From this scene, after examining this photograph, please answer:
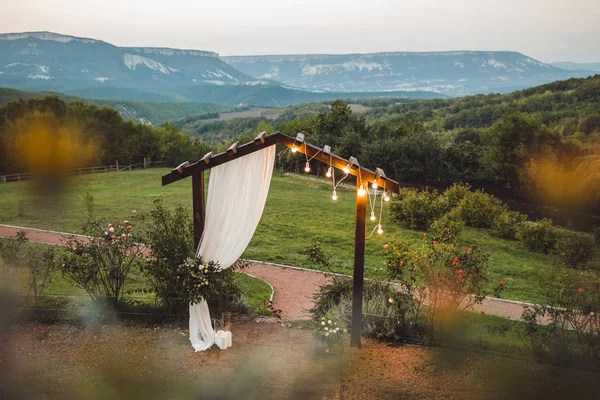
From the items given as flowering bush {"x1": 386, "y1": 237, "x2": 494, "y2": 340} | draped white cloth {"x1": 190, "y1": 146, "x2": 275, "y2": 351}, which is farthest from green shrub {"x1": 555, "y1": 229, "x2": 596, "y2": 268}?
draped white cloth {"x1": 190, "y1": 146, "x2": 275, "y2": 351}

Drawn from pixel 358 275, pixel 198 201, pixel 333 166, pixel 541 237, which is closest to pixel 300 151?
pixel 333 166

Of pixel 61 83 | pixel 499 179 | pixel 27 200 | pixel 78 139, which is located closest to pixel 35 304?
pixel 27 200

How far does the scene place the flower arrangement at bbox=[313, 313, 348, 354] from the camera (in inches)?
241

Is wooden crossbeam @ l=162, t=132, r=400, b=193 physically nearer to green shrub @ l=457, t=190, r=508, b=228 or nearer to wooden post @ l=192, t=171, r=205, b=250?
wooden post @ l=192, t=171, r=205, b=250

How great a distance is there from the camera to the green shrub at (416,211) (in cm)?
1662

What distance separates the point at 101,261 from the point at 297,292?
3.58 meters

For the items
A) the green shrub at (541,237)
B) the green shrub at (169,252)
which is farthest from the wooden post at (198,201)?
the green shrub at (541,237)

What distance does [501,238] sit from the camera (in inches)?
663

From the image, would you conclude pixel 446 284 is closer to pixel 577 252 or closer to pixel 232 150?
pixel 232 150

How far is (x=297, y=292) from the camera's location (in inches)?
351

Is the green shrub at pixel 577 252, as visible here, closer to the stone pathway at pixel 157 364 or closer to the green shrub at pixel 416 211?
the green shrub at pixel 416 211

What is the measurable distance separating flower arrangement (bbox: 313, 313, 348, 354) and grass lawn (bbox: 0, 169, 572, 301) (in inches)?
163

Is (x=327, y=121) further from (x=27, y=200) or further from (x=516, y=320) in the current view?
(x=516, y=320)

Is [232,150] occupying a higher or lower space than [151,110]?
higher
